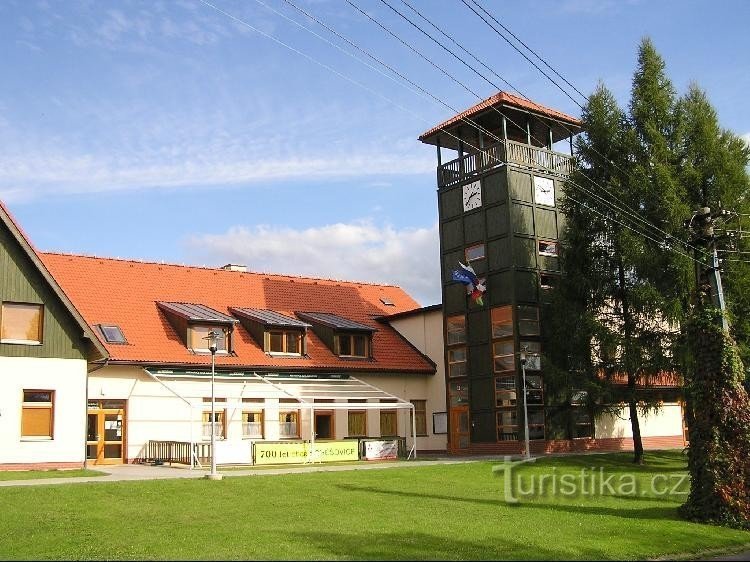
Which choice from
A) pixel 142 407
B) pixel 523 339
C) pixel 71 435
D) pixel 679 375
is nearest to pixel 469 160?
pixel 523 339

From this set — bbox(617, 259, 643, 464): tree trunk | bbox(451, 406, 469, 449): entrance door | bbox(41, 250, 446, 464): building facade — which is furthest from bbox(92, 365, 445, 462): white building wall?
bbox(617, 259, 643, 464): tree trunk

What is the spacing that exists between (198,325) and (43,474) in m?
10.2

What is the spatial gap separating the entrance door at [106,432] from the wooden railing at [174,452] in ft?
3.05

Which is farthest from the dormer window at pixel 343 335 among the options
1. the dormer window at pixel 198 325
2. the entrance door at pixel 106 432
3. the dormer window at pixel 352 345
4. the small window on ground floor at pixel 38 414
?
the small window on ground floor at pixel 38 414

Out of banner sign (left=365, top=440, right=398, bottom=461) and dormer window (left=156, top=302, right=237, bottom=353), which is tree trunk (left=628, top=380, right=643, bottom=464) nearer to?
banner sign (left=365, top=440, right=398, bottom=461)

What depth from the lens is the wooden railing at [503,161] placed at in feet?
112

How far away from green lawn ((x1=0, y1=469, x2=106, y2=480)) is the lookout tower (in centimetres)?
1560

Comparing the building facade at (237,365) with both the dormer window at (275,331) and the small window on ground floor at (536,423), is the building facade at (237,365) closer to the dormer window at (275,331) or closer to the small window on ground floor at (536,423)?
the dormer window at (275,331)

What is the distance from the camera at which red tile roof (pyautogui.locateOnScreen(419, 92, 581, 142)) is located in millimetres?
34281

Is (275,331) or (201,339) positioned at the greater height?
(275,331)

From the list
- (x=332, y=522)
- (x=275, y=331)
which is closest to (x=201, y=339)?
(x=275, y=331)

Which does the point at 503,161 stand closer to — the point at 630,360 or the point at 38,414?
the point at 630,360

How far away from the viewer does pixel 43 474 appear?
24.3 metres

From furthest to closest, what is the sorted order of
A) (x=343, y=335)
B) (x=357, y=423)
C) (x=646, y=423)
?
(x=646, y=423), (x=343, y=335), (x=357, y=423)
